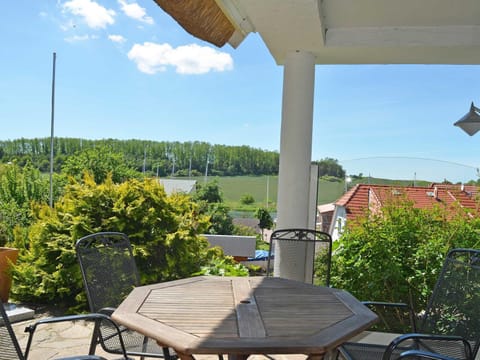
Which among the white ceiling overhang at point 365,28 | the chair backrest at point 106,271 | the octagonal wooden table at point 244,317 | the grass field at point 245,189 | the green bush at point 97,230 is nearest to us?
the octagonal wooden table at point 244,317

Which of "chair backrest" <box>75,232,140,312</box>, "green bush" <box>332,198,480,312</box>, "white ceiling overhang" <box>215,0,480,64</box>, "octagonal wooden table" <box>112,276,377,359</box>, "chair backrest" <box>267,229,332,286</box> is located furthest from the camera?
"green bush" <box>332,198,480,312</box>

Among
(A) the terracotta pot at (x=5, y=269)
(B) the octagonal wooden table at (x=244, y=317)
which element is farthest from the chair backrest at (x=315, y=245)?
(A) the terracotta pot at (x=5, y=269)

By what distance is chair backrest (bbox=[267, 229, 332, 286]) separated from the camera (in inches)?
113

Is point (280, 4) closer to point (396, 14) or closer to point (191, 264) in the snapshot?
point (396, 14)

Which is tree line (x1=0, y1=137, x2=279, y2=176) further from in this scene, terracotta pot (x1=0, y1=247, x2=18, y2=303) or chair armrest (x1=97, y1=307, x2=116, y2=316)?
chair armrest (x1=97, y1=307, x2=116, y2=316)

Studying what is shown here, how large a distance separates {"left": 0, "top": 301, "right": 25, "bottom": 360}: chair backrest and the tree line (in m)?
9.19

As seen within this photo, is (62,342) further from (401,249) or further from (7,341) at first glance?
(401,249)

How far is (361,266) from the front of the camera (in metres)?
3.20

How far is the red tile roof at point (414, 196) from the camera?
351 cm

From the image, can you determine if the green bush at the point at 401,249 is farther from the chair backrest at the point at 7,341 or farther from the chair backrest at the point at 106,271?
the chair backrest at the point at 7,341

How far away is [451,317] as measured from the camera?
80.0 inches

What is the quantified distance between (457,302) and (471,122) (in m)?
2.22

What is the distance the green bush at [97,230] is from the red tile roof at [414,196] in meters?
1.56

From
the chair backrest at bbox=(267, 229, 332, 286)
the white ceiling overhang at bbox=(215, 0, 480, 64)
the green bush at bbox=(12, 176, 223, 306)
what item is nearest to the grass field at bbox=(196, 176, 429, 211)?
the green bush at bbox=(12, 176, 223, 306)
